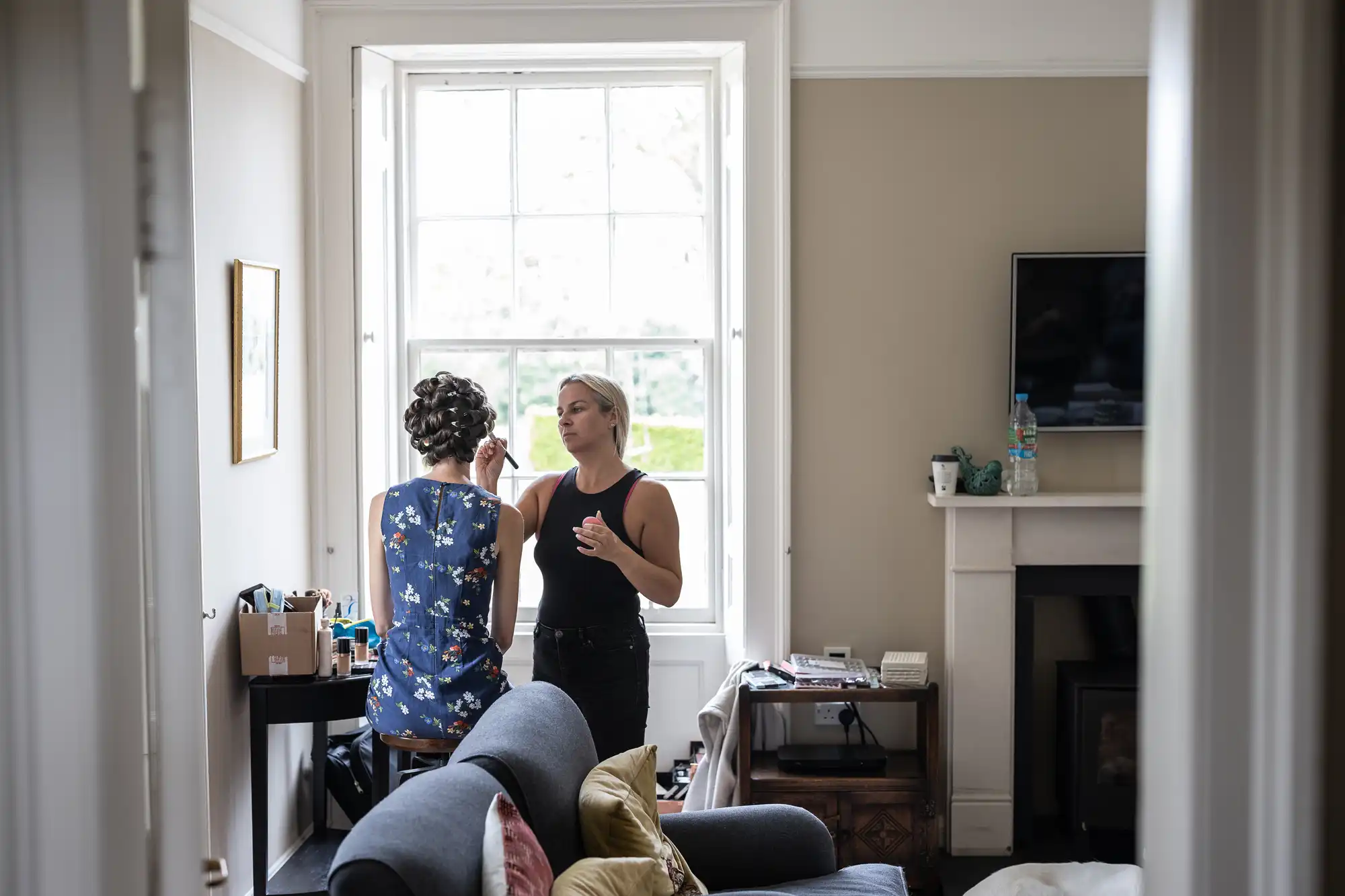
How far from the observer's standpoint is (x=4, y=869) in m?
1.15

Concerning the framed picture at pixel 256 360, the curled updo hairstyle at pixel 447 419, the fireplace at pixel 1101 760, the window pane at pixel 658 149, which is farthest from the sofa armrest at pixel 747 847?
the window pane at pixel 658 149

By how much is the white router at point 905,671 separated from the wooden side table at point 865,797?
41 millimetres

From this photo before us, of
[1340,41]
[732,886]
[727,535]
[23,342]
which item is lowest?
[732,886]

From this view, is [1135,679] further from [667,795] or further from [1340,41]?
[1340,41]

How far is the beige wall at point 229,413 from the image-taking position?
3.32 meters

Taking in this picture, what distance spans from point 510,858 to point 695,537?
2.62 metres

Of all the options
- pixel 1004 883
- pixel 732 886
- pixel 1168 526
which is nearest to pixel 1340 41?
pixel 1168 526

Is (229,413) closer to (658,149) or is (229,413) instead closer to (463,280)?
(463,280)

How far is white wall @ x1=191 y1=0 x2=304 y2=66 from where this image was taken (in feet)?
11.1

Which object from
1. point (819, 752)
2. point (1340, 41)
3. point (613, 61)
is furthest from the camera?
point (613, 61)

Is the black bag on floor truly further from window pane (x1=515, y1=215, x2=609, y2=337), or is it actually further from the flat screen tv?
the flat screen tv

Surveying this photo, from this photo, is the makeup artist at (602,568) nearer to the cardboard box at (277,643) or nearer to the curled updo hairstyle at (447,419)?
the curled updo hairstyle at (447,419)

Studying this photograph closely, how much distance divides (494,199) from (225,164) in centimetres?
123

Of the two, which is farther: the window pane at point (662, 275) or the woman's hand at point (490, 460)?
the window pane at point (662, 275)
